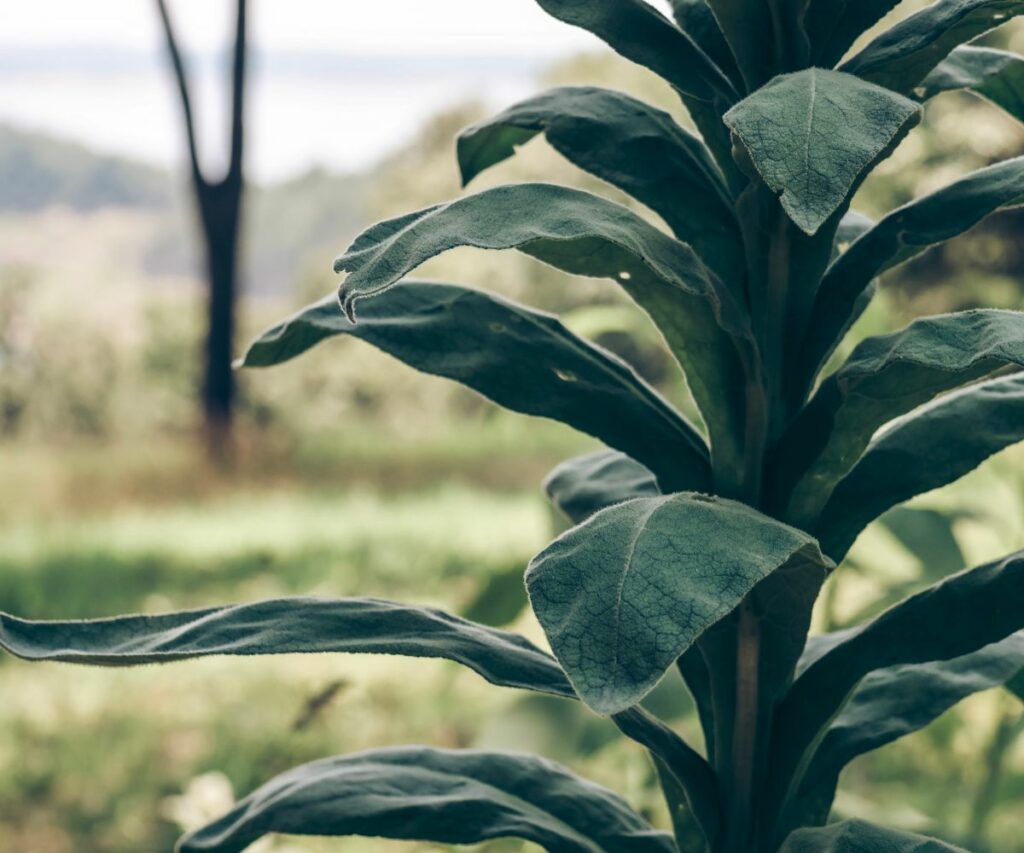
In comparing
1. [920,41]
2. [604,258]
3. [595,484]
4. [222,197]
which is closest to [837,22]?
[920,41]

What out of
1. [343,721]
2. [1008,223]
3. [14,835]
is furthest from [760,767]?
[1008,223]

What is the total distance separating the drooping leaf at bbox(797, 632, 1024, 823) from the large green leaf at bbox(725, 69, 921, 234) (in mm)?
290

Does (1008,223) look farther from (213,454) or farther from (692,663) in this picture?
(692,663)

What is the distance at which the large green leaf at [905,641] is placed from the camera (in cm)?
52

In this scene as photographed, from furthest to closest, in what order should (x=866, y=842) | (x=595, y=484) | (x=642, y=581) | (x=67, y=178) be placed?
(x=67, y=178), (x=595, y=484), (x=866, y=842), (x=642, y=581)

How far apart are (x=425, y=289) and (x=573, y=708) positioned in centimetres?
79

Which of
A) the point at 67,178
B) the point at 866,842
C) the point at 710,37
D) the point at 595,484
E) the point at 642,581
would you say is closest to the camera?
the point at 642,581

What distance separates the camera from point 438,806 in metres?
0.56

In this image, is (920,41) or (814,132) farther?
(920,41)

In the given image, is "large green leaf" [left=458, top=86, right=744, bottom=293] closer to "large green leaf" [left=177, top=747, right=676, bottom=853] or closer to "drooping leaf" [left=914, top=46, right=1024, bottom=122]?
"drooping leaf" [left=914, top=46, right=1024, bottom=122]

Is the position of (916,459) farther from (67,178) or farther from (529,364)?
(67,178)

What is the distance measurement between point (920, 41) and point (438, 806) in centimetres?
39

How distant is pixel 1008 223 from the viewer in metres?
7.44

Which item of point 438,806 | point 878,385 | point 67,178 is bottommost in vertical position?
point 67,178
